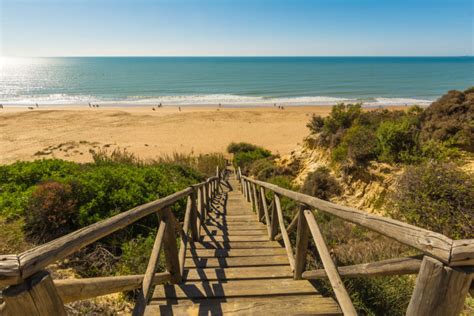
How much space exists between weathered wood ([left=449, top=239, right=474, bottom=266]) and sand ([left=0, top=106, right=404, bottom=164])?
16.7 meters

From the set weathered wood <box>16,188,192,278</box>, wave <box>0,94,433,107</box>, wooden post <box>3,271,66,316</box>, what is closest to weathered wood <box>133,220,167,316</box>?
weathered wood <box>16,188,192,278</box>

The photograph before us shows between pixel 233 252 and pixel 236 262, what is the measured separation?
378 millimetres

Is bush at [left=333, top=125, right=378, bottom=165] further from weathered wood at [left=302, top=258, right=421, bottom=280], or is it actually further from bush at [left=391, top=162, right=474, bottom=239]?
weathered wood at [left=302, top=258, right=421, bottom=280]

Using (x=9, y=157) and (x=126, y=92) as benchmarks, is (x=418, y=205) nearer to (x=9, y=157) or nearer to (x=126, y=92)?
(x=9, y=157)

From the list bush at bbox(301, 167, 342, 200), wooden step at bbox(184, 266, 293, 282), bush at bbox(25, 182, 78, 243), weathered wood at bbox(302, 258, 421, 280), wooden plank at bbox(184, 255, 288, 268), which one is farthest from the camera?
bush at bbox(301, 167, 342, 200)

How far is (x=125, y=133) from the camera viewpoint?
22953 millimetres

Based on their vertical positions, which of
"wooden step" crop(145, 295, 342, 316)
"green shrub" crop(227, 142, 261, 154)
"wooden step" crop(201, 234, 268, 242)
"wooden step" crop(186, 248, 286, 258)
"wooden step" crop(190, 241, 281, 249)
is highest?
"wooden step" crop(145, 295, 342, 316)

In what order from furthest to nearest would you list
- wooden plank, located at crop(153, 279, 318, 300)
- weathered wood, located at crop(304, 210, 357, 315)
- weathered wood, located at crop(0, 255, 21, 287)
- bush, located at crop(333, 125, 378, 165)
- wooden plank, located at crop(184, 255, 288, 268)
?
bush, located at crop(333, 125, 378, 165) < wooden plank, located at crop(184, 255, 288, 268) < wooden plank, located at crop(153, 279, 318, 300) < weathered wood, located at crop(304, 210, 357, 315) < weathered wood, located at crop(0, 255, 21, 287)

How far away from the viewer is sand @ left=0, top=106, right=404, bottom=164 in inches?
708

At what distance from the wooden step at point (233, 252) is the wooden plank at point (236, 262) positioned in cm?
13

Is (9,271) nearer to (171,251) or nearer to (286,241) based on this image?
(171,251)

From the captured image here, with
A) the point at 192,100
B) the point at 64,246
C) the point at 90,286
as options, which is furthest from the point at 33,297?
the point at 192,100

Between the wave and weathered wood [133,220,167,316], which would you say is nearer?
weathered wood [133,220,167,316]

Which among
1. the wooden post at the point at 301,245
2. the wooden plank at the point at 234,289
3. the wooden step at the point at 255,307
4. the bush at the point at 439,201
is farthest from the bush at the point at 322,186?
the wooden step at the point at 255,307
